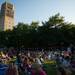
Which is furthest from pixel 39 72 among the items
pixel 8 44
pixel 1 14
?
pixel 1 14

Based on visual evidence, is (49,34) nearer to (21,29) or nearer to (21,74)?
(21,29)

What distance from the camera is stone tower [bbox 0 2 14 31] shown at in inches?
7047

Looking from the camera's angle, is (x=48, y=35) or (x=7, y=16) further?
(x=7, y=16)

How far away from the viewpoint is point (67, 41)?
59031 mm

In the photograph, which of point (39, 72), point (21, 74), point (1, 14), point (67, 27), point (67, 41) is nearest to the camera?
point (39, 72)

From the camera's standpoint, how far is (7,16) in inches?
7195

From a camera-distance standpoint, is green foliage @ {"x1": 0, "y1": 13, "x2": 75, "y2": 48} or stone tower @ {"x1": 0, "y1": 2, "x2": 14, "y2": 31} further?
stone tower @ {"x1": 0, "y1": 2, "x2": 14, "y2": 31}

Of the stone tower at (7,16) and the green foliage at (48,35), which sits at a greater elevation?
the stone tower at (7,16)

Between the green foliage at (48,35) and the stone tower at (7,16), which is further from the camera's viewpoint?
the stone tower at (7,16)

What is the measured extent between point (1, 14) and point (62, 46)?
130 meters

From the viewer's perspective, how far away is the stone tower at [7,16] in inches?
7047

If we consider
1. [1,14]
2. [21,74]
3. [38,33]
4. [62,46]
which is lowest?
[21,74]

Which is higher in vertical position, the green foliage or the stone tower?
the stone tower

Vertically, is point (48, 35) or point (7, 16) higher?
Answer: point (7, 16)
